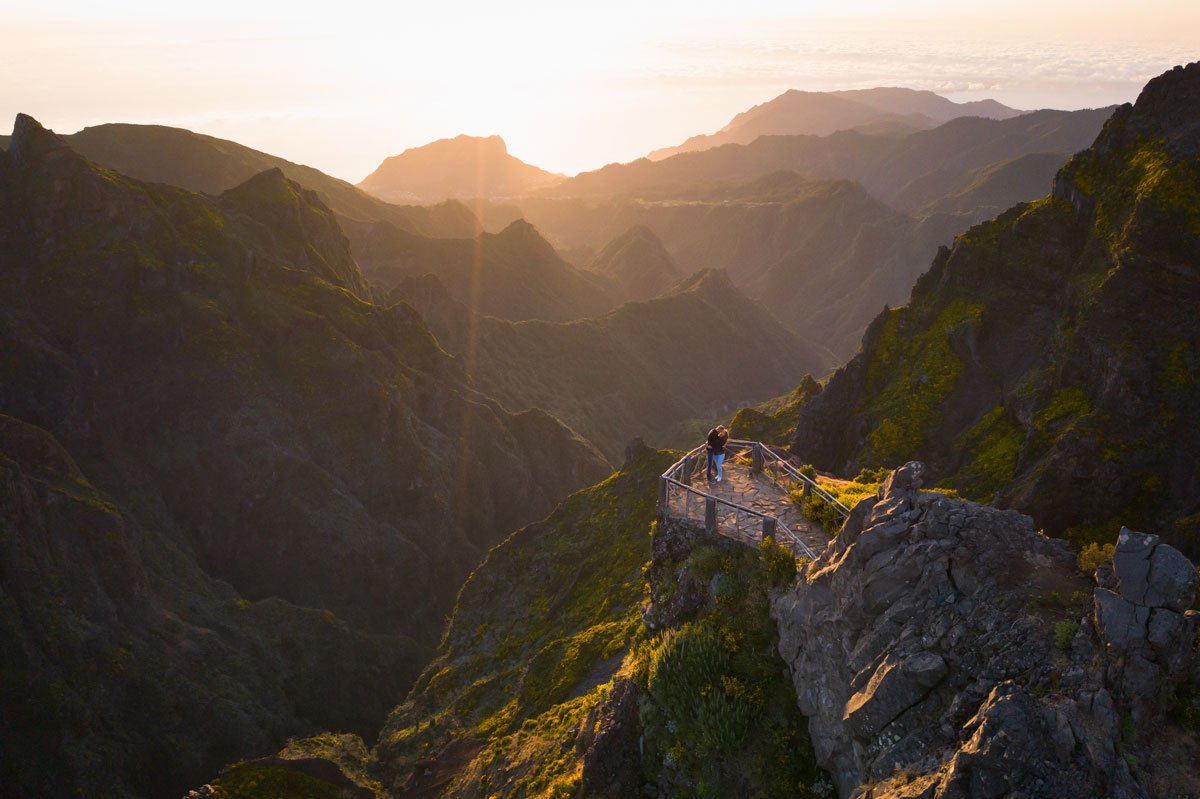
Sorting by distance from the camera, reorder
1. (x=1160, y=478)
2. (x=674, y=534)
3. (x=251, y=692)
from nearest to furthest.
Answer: (x=674, y=534) < (x=1160, y=478) < (x=251, y=692)

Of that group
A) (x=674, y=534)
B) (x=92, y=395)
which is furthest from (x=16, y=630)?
(x=674, y=534)

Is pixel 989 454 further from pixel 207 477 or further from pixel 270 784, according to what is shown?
pixel 207 477

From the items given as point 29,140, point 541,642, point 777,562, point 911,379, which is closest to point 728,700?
point 777,562

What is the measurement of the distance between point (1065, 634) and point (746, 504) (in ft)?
36.4

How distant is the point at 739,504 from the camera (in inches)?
881

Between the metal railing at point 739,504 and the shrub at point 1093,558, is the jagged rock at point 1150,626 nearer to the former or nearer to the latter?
the shrub at point 1093,558

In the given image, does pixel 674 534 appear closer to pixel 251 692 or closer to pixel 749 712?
pixel 749 712

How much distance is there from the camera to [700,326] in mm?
157250

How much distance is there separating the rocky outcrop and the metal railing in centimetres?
255

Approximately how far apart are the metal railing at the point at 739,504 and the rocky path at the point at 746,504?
1.1 inches

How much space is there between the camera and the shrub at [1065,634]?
11477mm

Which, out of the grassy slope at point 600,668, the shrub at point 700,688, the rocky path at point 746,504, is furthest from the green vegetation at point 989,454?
the shrub at point 700,688

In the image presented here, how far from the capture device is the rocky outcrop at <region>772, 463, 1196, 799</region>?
1078 centimetres

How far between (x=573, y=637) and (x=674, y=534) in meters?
18.5
